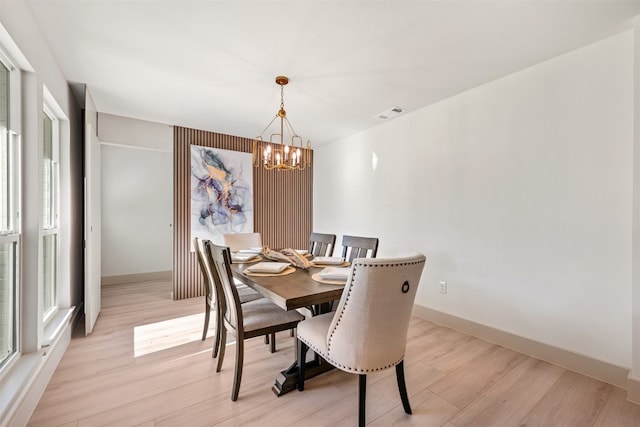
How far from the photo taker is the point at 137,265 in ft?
15.4

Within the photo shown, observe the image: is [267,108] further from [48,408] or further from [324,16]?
[48,408]

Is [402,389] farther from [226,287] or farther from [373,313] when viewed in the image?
[226,287]

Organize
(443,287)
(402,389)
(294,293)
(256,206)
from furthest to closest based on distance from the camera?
1. (256,206)
2. (443,287)
3. (402,389)
4. (294,293)

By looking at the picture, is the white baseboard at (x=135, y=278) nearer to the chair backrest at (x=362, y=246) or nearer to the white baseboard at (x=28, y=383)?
the white baseboard at (x=28, y=383)

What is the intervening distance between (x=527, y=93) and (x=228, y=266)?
8.96ft

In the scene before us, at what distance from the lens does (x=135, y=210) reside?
471cm

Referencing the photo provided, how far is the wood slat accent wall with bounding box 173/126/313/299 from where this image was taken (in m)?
3.74

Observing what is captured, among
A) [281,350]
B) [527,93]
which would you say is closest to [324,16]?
[527,93]

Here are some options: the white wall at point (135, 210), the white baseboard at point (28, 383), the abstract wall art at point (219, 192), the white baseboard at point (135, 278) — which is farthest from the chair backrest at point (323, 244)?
the white baseboard at point (135, 278)

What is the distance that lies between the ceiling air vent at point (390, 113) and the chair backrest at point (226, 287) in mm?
2507

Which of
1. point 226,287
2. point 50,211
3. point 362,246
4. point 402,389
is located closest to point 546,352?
point 402,389

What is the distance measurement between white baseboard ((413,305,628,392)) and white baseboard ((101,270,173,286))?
14.8 feet

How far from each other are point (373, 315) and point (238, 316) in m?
0.87

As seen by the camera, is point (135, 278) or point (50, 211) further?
point (135, 278)
